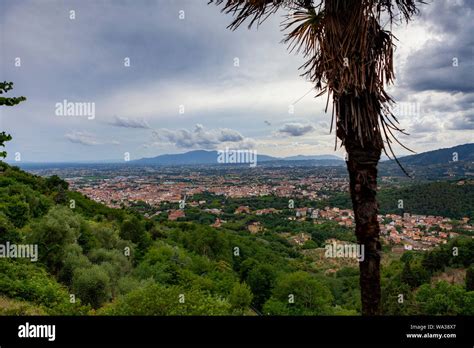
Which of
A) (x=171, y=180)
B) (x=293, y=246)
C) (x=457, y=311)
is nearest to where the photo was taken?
(x=457, y=311)

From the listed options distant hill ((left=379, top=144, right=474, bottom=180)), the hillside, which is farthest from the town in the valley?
distant hill ((left=379, top=144, right=474, bottom=180))

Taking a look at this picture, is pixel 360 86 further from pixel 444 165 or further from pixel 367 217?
pixel 444 165

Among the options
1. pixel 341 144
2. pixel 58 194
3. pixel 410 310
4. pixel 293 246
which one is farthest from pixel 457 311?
pixel 58 194
